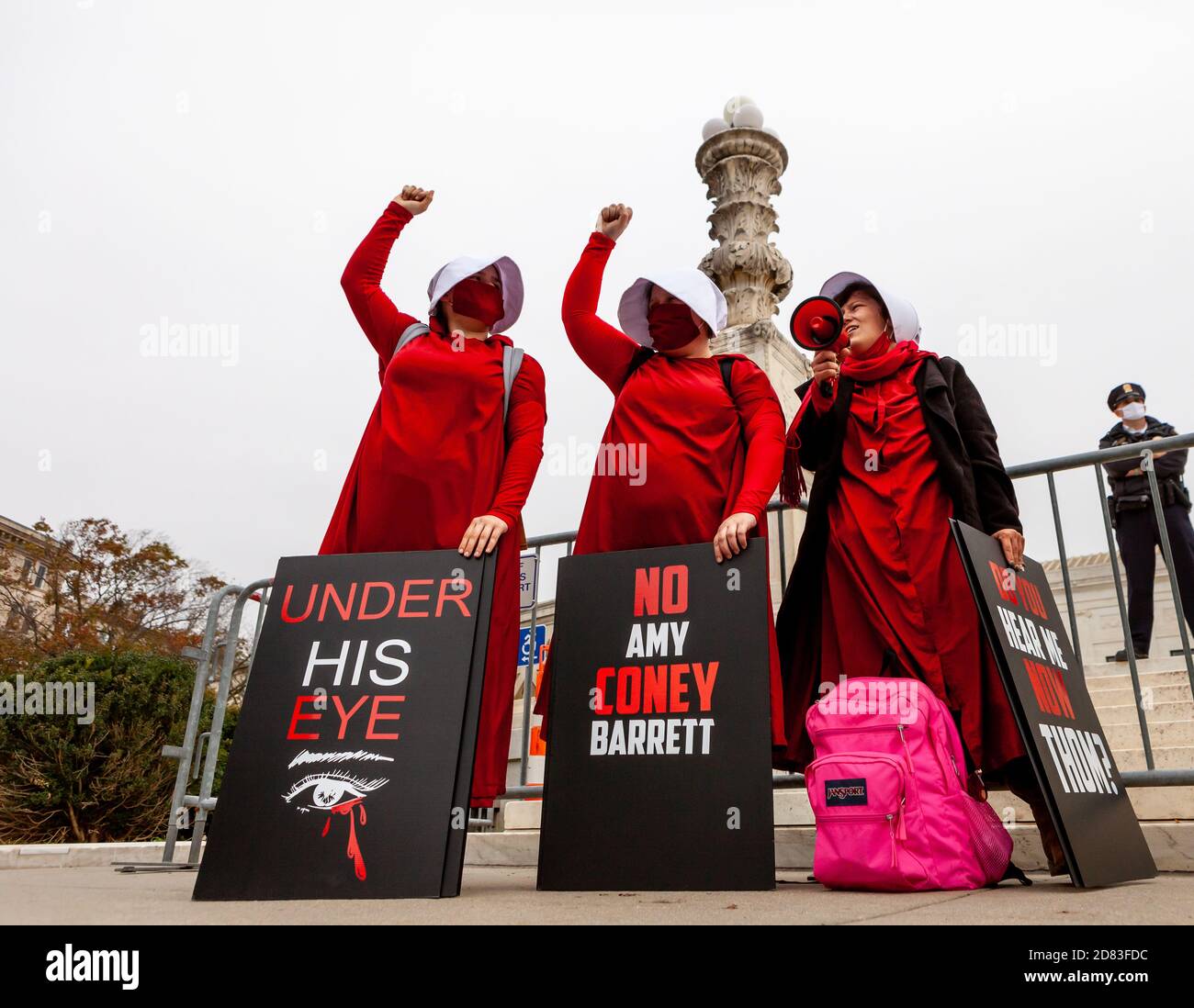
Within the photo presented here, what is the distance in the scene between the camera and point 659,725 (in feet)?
9.19

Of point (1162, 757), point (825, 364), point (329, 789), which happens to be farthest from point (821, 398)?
point (1162, 757)

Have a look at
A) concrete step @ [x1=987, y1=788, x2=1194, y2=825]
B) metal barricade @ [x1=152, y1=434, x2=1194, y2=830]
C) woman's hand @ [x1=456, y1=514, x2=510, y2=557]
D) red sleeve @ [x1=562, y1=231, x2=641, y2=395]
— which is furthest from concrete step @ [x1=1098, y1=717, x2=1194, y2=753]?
woman's hand @ [x1=456, y1=514, x2=510, y2=557]

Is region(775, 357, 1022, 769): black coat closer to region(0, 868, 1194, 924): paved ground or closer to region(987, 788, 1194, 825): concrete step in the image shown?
region(0, 868, 1194, 924): paved ground

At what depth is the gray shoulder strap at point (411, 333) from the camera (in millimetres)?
3465

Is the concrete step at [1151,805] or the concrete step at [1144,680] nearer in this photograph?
the concrete step at [1151,805]

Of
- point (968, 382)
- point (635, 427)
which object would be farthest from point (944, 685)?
point (635, 427)

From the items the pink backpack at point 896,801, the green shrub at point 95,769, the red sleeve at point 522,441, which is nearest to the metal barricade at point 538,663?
the pink backpack at point 896,801

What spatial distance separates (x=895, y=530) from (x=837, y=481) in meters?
0.31

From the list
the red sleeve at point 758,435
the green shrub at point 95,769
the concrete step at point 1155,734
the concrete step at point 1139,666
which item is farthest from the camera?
the green shrub at point 95,769

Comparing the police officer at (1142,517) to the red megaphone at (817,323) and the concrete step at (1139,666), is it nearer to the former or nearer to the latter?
the concrete step at (1139,666)

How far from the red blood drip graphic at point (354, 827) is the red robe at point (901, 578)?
1.54m
